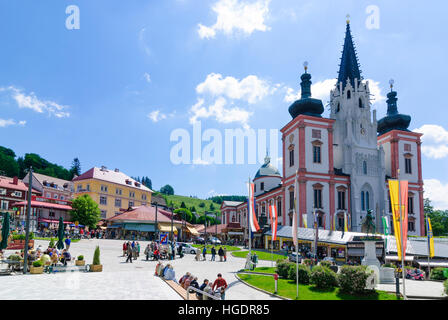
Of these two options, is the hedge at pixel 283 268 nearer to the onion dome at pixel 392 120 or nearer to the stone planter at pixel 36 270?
the stone planter at pixel 36 270

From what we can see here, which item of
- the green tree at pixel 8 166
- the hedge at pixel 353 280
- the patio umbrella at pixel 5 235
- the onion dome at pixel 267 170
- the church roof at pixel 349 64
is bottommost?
the hedge at pixel 353 280

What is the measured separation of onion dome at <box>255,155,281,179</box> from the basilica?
17.9m

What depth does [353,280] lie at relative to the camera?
17781 millimetres

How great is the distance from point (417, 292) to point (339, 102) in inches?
2077

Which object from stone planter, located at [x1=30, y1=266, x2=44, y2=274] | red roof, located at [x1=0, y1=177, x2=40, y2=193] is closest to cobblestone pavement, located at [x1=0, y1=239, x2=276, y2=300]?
stone planter, located at [x1=30, y1=266, x2=44, y2=274]

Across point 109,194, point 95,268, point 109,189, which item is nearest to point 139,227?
point 109,194

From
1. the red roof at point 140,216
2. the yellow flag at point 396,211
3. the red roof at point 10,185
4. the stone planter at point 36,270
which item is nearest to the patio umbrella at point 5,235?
the stone planter at point 36,270

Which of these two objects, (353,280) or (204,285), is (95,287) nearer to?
(204,285)

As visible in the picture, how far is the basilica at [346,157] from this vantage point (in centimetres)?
5862

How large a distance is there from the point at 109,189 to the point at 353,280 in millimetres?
76377

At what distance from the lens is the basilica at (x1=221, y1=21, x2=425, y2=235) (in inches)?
2308

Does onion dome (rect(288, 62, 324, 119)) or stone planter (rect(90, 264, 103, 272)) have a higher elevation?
onion dome (rect(288, 62, 324, 119))

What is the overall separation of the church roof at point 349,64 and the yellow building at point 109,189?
4654cm

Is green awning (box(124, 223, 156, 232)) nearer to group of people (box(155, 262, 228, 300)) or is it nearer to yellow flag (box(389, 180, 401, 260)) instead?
group of people (box(155, 262, 228, 300))
